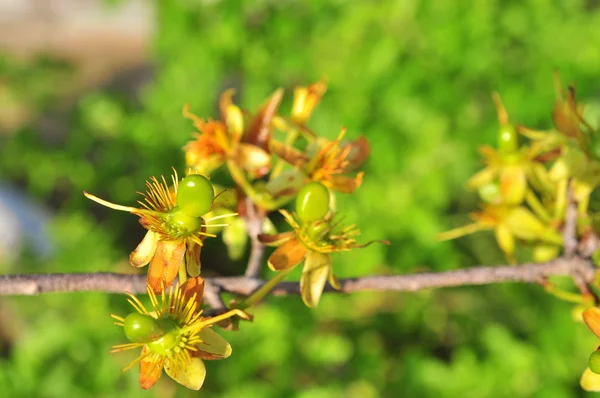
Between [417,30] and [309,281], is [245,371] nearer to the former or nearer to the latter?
[417,30]

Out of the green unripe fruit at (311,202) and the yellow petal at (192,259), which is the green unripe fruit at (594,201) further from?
the yellow petal at (192,259)

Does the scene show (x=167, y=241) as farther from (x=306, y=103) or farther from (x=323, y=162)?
(x=306, y=103)

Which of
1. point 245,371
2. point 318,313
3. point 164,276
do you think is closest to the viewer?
point 164,276

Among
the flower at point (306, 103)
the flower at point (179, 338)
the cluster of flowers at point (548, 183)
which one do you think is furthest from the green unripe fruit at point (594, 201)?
the flower at point (179, 338)

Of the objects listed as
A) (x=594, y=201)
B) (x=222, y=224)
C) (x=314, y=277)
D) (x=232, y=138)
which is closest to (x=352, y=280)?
(x=314, y=277)

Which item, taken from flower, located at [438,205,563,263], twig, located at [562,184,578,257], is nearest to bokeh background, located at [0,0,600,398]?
flower, located at [438,205,563,263]

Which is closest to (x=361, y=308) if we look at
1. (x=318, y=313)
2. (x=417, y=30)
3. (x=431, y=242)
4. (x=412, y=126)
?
(x=318, y=313)
